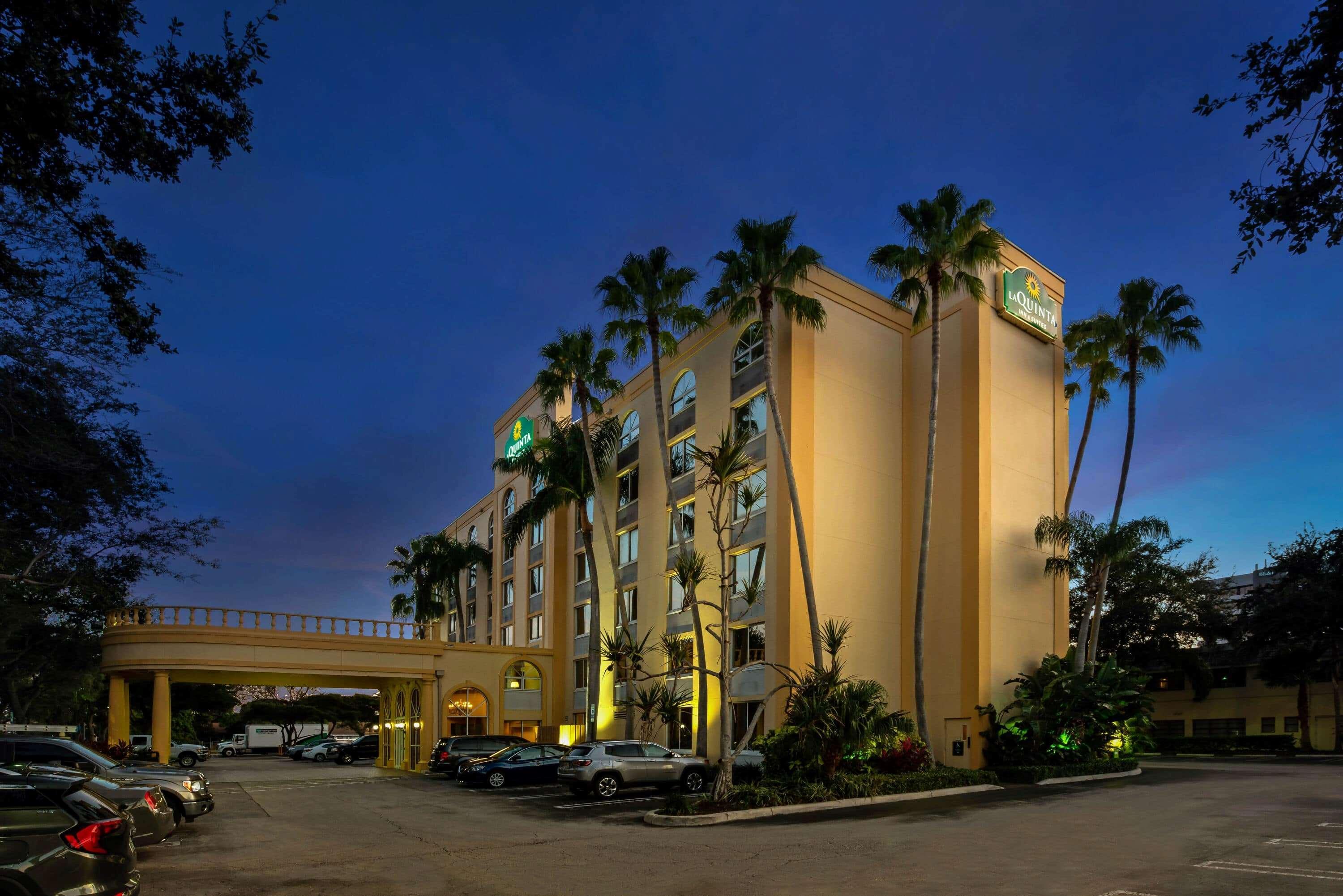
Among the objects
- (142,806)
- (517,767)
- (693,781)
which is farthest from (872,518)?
(142,806)

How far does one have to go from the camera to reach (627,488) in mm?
41719

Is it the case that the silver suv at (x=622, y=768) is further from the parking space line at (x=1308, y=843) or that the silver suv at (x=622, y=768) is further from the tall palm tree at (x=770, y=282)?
the parking space line at (x=1308, y=843)

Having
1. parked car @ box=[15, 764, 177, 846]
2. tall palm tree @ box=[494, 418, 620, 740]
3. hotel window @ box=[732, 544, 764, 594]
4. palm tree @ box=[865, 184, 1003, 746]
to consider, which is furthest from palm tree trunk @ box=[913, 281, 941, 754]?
parked car @ box=[15, 764, 177, 846]

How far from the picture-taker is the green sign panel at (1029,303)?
33.3 m

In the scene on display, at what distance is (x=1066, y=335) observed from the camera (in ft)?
125

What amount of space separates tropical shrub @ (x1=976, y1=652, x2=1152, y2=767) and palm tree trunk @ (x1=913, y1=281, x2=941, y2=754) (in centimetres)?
229

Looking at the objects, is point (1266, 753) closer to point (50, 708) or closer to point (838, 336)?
point (838, 336)

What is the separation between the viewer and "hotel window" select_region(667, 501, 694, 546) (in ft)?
116

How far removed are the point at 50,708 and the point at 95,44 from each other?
67.6 m

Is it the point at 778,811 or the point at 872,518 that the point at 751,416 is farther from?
the point at 778,811

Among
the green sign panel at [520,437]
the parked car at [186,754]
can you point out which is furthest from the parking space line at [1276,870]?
the parked car at [186,754]

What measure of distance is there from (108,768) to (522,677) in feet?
93.9

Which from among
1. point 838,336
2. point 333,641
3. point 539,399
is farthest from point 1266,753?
point 333,641

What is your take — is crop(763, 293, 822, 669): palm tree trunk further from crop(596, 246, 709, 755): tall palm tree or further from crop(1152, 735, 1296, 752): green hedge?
crop(1152, 735, 1296, 752): green hedge
